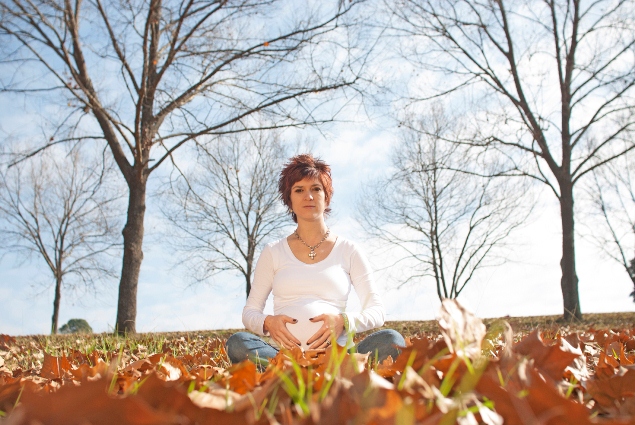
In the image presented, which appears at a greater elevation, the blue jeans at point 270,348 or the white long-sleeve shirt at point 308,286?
the white long-sleeve shirt at point 308,286

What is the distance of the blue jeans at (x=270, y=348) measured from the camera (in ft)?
10.3

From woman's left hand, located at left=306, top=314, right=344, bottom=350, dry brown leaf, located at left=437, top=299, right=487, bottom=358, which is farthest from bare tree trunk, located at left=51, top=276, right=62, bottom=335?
dry brown leaf, located at left=437, top=299, right=487, bottom=358

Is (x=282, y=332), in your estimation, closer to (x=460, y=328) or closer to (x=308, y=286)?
(x=308, y=286)

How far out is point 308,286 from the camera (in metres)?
3.75

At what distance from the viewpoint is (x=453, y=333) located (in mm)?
1427

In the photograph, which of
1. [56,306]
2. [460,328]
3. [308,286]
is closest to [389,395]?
[460,328]

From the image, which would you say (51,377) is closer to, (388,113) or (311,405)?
(311,405)

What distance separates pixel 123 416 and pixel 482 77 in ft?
39.0

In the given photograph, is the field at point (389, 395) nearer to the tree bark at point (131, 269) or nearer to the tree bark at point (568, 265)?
the tree bark at point (131, 269)

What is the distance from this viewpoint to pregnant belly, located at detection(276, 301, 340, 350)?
3.45 meters

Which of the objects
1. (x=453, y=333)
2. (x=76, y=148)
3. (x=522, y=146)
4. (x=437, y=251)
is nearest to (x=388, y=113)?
(x=522, y=146)

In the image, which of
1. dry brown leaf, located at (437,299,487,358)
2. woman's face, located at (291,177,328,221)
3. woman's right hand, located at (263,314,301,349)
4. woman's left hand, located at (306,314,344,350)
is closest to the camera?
dry brown leaf, located at (437,299,487,358)

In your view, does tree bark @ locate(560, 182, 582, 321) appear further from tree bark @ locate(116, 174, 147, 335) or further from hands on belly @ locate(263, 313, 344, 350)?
hands on belly @ locate(263, 313, 344, 350)

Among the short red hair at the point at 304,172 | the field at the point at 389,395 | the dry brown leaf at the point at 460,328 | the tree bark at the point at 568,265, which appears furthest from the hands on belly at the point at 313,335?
the tree bark at the point at 568,265
